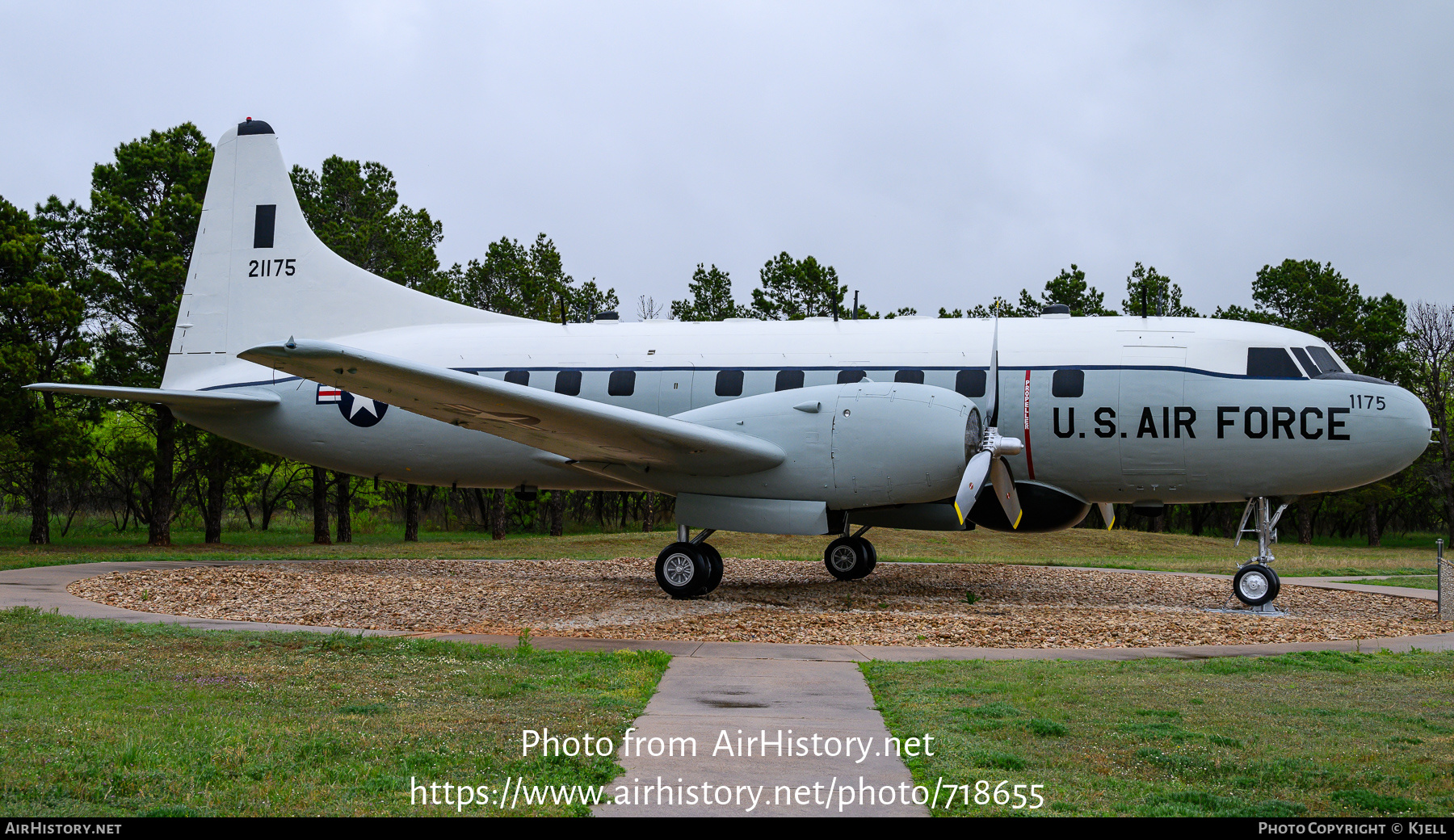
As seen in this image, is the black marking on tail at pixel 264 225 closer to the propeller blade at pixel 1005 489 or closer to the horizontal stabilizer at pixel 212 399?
the horizontal stabilizer at pixel 212 399

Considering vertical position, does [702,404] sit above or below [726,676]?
above

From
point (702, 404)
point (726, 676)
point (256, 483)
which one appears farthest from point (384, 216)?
point (726, 676)

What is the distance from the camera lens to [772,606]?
1331cm

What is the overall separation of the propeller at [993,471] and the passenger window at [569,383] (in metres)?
6.21

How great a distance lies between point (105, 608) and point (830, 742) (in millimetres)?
10221

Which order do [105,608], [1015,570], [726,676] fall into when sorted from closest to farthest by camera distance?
[726,676], [105,608], [1015,570]

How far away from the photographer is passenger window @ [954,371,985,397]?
557 inches

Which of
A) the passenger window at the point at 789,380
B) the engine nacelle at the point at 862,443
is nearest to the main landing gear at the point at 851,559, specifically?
the passenger window at the point at 789,380

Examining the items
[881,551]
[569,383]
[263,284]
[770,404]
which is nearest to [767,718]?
[770,404]

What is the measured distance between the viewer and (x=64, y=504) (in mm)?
53625

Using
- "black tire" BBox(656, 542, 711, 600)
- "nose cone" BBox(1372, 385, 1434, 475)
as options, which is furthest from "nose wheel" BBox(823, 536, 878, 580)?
"nose cone" BBox(1372, 385, 1434, 475)

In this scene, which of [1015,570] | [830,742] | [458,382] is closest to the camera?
[830,742]

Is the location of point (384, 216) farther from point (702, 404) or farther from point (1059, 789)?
point (1059, 789)

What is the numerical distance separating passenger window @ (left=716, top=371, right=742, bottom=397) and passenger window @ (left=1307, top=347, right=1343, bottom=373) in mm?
7973
